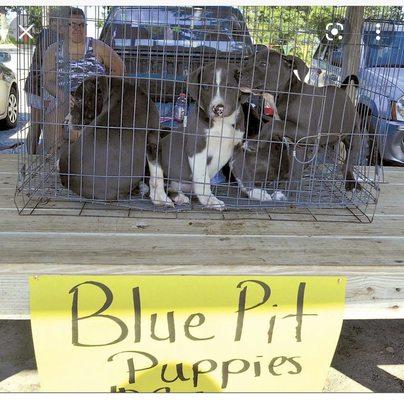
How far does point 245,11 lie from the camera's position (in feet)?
8.48

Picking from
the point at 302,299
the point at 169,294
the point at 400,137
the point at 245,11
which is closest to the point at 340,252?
the point at 302,299

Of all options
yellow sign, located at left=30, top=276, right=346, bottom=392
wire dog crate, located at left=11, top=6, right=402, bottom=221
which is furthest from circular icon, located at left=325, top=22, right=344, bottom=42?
yellow sign, located at left=30, top=276, right=346, bottom=392

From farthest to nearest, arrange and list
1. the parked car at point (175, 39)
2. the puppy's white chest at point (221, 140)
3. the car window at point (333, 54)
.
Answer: the car window at point (333, 54), the parked car at point (175, 39), the puppy's white chest at point (221, 140)

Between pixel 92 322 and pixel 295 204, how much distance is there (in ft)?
3.64

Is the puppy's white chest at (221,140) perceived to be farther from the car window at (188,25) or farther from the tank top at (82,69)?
Result: the tank top at (82,69)

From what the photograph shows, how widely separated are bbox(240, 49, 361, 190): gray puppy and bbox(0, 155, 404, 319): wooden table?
440 millimetres

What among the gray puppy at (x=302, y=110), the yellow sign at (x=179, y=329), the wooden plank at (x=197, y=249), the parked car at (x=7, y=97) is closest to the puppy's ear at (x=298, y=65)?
the gray puppy at (x=302, y=110)

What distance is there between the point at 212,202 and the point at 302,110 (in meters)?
0.66

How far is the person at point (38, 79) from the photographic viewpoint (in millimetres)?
2461

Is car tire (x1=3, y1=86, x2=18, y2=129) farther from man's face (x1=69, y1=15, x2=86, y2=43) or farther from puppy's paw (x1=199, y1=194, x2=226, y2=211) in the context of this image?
puppy's paw (x1=199, y1=194, x2=226, y2=211)

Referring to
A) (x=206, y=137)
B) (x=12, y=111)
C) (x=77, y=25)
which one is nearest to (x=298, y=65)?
(x=206, y=137)

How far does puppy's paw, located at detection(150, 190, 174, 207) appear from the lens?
8.13 feet

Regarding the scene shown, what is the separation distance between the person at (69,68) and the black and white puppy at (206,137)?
17.9 inches
